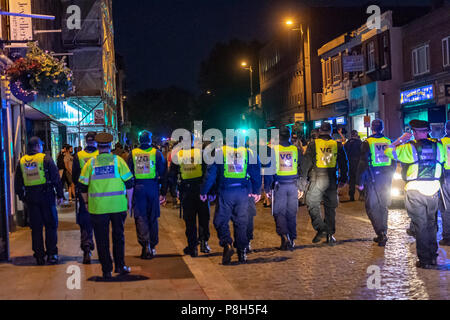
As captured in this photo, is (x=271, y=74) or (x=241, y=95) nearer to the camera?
(x=271, y=74)

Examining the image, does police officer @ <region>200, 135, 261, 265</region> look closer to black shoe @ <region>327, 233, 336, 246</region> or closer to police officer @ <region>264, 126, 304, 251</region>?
police officer @ <region>264, 126, 304, 251</region>

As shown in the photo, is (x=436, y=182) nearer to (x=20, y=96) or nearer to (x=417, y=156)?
(x=417, y=156)

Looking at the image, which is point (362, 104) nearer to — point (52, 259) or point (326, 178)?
point (326, 178)

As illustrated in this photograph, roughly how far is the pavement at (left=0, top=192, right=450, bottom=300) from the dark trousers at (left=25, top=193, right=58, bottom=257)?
0.30 m

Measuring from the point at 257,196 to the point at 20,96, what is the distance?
6.73 meters

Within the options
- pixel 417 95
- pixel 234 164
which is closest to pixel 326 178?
pixel 234 164

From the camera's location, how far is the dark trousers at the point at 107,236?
8352 mm

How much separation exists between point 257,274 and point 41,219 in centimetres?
332

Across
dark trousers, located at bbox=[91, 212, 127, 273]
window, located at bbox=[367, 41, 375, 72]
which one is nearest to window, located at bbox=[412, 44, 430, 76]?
window, located at bbox=[367, 41, 375, 72]

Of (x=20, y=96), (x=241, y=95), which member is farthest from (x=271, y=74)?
(x=20, y=96)

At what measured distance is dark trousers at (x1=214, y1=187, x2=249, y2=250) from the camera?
366 inches

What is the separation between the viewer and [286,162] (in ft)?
33.9

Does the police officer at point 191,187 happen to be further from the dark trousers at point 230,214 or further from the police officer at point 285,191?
the police officer at point 285,191

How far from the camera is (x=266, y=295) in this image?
730 centimetres
